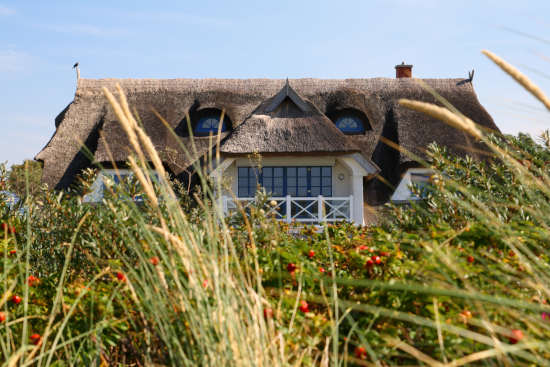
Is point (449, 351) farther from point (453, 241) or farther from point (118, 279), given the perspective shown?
point (118, 279)

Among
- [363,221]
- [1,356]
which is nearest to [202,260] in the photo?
[1,356]

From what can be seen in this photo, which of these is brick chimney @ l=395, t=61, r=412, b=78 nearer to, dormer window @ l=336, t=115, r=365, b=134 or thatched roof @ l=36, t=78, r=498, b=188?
thatched roof @ l=36, t=78, r=498, b=188

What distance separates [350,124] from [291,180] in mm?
3189

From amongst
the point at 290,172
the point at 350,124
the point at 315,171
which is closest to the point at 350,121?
the point at 350,124

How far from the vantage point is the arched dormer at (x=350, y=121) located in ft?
51.0

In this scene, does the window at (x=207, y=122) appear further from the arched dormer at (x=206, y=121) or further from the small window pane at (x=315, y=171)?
the small window pane at (x=315, y=171)

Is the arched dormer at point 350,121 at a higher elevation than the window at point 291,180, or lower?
higher

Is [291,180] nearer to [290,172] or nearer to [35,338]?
[290,172]

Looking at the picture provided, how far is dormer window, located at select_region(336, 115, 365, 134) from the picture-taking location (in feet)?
51.1

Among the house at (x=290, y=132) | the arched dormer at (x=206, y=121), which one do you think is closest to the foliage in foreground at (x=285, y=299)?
the house at (x=290, y=132)

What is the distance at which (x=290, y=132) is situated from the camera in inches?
523

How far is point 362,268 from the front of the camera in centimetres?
272

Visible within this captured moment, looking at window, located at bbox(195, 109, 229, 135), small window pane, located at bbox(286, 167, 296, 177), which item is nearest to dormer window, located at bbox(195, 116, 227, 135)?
window, located at bbox(195, 109, 229, 135)

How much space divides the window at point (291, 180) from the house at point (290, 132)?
2 cm
